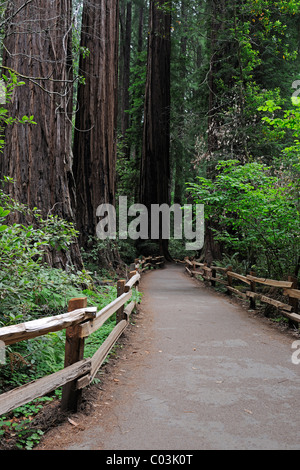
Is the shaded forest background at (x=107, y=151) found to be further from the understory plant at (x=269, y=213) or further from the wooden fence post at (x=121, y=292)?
the wooden fence post at (x=121, y=292)

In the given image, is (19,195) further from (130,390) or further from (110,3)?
(110,3)

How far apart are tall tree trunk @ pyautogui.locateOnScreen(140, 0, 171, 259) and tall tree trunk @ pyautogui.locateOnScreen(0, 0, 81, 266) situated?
1559cm

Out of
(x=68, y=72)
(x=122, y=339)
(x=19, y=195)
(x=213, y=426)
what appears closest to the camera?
(x=213, y=426)

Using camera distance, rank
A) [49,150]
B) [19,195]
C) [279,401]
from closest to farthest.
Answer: [279,401]
[19,195]
[49,150]

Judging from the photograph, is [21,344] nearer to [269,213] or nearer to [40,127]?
[40,127]

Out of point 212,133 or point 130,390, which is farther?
point 212,133

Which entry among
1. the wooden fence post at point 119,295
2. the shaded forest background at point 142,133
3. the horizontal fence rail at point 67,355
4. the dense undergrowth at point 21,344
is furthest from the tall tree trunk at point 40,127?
the horizontal fence rail at point 67,355

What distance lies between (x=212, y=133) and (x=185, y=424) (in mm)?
13832

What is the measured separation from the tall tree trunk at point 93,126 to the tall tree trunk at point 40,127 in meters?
4.20

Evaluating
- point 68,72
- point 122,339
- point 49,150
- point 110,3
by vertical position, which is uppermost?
point 110,3

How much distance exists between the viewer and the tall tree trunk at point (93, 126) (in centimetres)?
1231

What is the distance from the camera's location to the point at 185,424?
3.28m

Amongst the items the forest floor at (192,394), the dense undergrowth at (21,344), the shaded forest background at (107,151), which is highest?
the shaded forest background at (107,151)
